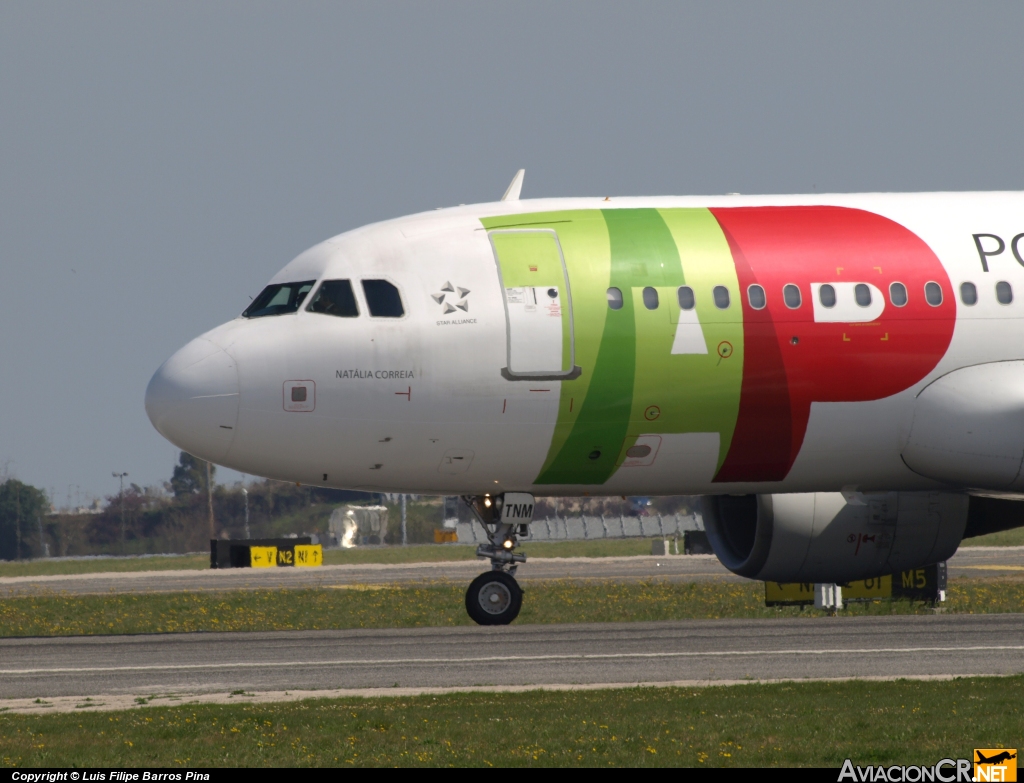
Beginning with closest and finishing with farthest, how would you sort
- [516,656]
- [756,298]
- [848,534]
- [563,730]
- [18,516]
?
[563,730] < [516,656] < [756,298] < [848,534] < [18,516]

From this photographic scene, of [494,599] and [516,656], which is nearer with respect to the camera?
[516,656]

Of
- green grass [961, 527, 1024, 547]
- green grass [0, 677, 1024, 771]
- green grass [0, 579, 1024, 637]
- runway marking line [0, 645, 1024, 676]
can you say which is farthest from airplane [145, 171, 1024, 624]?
green grass [961, 527, 1024, 547]

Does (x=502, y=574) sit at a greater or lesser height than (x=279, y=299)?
lesser

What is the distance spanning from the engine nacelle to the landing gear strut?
421cm

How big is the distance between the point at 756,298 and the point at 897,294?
7.38 ft

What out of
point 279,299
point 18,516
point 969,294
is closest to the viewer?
point 279,299

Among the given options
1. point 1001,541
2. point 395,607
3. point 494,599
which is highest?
point 494,599

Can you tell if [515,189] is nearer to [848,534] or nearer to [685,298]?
[685,298]

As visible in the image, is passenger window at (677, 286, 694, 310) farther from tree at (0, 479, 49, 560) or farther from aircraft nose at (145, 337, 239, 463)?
tree at (0, 479, 49, 560)

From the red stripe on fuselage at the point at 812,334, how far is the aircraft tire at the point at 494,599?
151 inches

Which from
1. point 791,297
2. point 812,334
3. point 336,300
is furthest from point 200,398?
point 812,334

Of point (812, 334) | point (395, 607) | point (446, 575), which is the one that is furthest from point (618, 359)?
point (446, 575)

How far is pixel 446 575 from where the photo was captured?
61344 millimetres

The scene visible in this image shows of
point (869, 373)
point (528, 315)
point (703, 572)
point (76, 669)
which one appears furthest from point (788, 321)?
point (703, 572)
